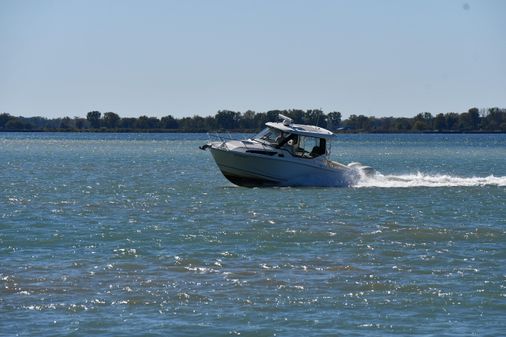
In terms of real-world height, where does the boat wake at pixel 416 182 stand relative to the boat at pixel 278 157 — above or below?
below

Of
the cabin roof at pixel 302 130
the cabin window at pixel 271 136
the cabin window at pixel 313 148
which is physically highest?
the cabin roof at pixel 302 130

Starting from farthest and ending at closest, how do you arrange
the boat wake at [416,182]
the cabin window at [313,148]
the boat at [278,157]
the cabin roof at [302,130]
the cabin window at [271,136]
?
the boat wake at [416,182] → the cabin window at [313,148] → the cabin window at [271,136] → the cabin roof at [302,130] → the boat at [278,157]

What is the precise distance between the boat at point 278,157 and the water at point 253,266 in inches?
118

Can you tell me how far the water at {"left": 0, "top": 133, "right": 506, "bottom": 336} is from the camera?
1602 cm

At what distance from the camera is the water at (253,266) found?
52.5 ft

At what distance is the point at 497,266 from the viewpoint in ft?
67.8

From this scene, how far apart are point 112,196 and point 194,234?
44.7 feet

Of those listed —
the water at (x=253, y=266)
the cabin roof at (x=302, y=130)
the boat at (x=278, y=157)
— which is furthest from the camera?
the cabin roof at (x=302, y=130)

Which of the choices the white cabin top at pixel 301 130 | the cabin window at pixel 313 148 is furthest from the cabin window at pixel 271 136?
Result: the cabin window at pixel 313 148

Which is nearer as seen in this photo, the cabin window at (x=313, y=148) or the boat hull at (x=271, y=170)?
the boat hull at (x=271, y=170)

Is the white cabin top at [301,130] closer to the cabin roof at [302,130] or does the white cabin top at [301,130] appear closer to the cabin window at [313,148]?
the cabin roof at [302,130]

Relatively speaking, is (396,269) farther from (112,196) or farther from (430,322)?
(112,196)

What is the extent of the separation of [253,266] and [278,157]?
19.3 metres

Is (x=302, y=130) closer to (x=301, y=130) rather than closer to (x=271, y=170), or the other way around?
(x=301, y=130)
